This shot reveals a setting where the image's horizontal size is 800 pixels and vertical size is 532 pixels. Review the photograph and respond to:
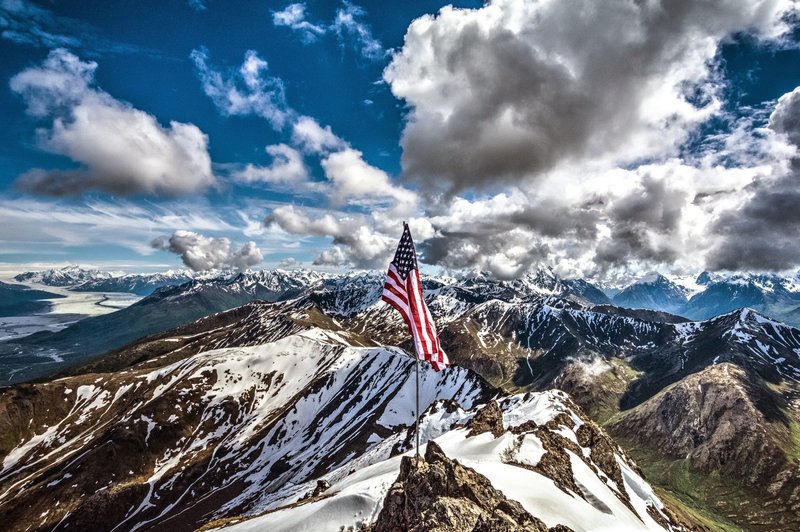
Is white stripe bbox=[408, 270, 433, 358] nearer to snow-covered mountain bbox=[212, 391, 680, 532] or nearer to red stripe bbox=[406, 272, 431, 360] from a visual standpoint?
red stripe bbox=[406, 272, 431, 360]

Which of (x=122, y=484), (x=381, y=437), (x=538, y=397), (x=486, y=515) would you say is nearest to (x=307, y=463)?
(x=381, y=437)

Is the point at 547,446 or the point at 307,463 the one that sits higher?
the point at 547,446

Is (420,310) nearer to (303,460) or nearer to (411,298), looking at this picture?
(411,298)

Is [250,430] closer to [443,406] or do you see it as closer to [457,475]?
[443,406]

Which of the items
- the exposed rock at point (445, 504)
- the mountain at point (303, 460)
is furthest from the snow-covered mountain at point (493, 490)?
the mountain at point (303, 460)

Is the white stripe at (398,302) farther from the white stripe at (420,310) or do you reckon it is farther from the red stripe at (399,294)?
the white stripe at (420,310)

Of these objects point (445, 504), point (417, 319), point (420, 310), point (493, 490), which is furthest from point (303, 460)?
point (420, 310)

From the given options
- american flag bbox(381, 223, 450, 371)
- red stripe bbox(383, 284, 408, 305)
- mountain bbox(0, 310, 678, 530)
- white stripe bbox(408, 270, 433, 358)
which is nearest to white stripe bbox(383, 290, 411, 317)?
american flag bbox(381, 223, 450, 371)
